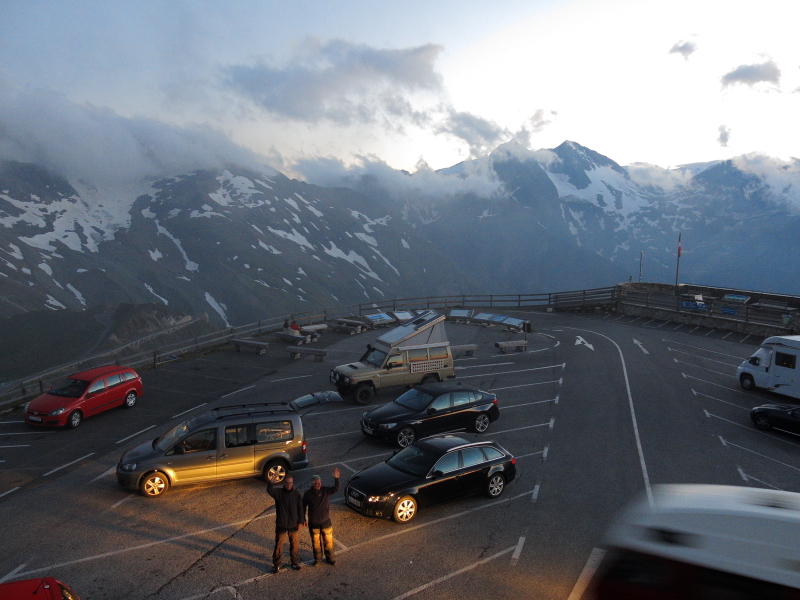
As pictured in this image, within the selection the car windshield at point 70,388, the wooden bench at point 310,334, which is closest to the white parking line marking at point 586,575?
the car windshield at point 70,388

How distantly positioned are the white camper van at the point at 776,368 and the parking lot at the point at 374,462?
24.7 inches

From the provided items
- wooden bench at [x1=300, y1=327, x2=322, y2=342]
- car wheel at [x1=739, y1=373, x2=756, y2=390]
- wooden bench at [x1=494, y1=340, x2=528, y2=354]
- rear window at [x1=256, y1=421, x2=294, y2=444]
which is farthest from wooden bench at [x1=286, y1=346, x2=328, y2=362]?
car wheel at [x1=739, y1=373, x2=756, y2=390]

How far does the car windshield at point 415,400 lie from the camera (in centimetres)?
1563

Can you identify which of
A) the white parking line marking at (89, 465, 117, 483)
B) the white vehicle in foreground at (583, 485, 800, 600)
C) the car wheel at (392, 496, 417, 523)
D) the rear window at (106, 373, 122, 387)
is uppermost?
the white vehicle in foreground at (583, 485, 800, 600)

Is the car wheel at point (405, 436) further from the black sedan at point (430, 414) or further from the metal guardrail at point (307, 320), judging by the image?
the metal guardrail at point (307, 320)

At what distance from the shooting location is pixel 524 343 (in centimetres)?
2819

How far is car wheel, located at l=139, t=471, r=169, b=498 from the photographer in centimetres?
1156

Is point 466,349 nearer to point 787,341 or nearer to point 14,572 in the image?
point 787,341

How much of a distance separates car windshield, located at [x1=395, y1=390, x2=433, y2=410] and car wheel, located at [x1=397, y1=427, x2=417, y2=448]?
0.81 metres

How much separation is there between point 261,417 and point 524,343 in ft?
60.9

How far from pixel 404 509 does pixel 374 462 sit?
348 centimetres

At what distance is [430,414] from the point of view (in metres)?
15.4

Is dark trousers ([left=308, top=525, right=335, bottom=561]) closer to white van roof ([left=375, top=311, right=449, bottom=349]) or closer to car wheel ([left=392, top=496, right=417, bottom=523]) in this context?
car wheel ([left=392, top=496, right=417, bottom=523])

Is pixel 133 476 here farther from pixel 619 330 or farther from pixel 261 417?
pixel 619 330
